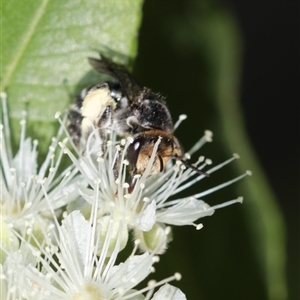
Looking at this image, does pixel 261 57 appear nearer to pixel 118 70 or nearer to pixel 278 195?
pixel 278 195

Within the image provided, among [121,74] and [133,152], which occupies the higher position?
[121,74]

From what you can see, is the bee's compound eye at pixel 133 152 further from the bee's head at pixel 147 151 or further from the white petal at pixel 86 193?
the white petal at pixel 86 193

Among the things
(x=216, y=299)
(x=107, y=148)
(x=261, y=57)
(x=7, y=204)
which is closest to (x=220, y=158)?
(x=216, y=299)

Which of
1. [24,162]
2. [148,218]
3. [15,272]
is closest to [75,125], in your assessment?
[24,162]

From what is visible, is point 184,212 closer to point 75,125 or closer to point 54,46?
point 75,125

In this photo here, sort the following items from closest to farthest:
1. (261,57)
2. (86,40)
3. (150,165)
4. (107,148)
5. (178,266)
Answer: (150,165) < (107,148) < (86,40) < (178,266) < (261,57)

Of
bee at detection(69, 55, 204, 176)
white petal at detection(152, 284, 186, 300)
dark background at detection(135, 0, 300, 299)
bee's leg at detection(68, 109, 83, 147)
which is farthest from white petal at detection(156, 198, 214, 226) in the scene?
dark background at detection(135, 0, 300, 299)

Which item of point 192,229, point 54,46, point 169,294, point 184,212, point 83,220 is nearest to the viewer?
point 169,294

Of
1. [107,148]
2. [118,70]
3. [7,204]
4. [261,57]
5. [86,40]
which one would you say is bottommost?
[7,204]
